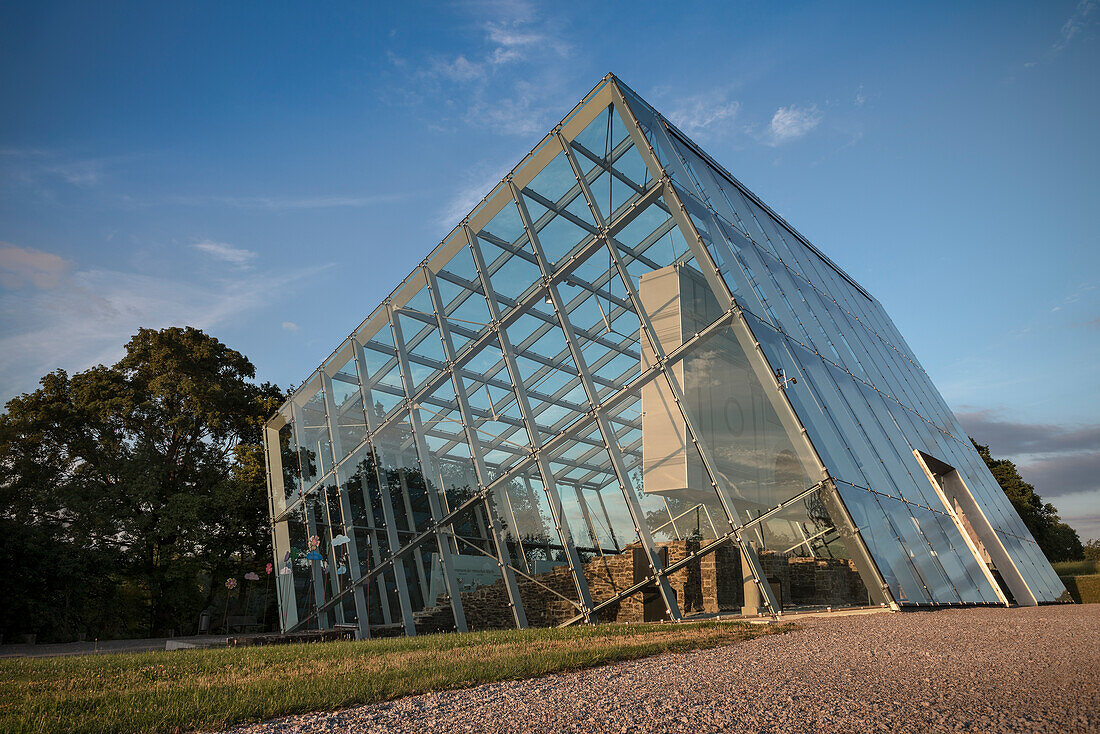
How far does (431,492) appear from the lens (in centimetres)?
1396

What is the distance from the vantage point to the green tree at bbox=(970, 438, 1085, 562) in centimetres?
3212

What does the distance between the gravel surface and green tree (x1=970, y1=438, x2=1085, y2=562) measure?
104 feet

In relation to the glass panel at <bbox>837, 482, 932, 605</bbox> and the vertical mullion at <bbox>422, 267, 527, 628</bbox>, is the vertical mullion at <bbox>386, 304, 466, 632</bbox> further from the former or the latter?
the glass panel at <bbox>837, 482, 932, 605</bbox>

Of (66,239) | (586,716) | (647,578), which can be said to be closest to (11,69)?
(66,239)

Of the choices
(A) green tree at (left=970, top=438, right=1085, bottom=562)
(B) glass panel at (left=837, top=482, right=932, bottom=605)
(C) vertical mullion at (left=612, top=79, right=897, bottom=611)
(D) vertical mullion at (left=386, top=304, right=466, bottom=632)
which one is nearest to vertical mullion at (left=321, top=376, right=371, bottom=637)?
(D) vertical mullion at (left=386, top=304, right=466, bottom=632)

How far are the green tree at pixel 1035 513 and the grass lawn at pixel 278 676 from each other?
31.8 metres

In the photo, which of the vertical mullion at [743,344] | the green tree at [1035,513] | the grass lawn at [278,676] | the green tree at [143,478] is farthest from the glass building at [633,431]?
the green tree at [1035,513]

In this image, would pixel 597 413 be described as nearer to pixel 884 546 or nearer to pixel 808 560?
pixel 808 560

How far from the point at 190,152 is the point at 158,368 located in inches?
638

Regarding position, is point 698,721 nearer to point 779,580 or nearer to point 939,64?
point 779,580

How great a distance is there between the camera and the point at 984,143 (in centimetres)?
1203

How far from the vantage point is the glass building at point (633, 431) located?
9.28 meters

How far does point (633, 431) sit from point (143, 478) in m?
20.3

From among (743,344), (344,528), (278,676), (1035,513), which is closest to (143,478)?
(344,528)
